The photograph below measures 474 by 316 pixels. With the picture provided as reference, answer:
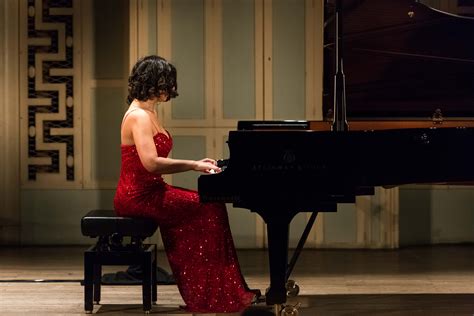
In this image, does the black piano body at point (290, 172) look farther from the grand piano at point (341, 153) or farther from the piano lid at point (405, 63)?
the piano lid at point (405, 63)

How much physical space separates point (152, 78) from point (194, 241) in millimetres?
749

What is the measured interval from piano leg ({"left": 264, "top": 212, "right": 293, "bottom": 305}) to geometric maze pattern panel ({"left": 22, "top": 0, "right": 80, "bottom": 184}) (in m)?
3.06

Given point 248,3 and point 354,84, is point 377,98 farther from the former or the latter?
point 248,3

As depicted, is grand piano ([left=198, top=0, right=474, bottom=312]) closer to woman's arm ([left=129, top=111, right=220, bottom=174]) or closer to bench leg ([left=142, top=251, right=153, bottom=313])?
woman's arm ([left=129, top=111, right=220, bottom=174])

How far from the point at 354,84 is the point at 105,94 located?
258 cm

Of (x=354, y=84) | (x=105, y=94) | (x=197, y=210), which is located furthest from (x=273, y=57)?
(x=197, y=210)

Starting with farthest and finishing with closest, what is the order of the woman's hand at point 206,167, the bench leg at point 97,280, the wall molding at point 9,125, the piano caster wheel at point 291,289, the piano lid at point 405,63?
the wall molding at point 9,125 < the piano caster wheel at point 291,289 < the piano lid at point 405,63 < the bench leg at point 97,280 < the woman's hand at point 206,167

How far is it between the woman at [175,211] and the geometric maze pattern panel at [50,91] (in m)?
2.35

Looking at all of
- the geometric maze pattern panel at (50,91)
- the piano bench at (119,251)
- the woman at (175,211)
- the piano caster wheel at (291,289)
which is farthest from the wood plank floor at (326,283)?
the geometric maze pattern panel at (50,91)

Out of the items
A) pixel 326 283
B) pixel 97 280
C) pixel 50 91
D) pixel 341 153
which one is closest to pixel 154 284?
pixel 97 280

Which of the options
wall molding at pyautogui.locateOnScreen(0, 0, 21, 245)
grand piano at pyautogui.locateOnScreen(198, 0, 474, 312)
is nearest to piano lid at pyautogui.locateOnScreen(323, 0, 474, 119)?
grand piano at pyautogui.locateOnScreen(198, 0, 474, 312)

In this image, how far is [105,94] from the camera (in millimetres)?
6305

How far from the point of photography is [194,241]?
12.9 feet

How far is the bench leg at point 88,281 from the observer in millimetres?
3920
